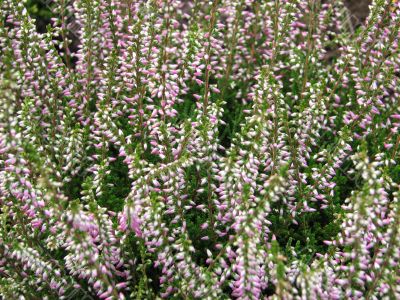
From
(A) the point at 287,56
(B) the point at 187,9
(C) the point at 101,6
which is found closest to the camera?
(C) the point at 101,6

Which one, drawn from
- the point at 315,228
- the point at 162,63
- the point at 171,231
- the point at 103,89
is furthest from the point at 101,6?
the point at 315,228

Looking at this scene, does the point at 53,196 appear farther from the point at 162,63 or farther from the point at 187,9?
the point at 187,9

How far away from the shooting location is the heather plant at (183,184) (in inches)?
133

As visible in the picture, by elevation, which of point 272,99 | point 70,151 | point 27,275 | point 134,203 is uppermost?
point 272,99

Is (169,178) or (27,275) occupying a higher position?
(169,178)

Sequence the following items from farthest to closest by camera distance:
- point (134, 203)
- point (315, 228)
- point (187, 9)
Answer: point (187, 9)
point (315, 228)
point (134, 203)

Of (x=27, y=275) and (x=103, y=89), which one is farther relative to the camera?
(x=103, y=89)

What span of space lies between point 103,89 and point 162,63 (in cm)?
140

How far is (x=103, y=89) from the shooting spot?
5.41 meters

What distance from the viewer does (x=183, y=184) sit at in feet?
14.2

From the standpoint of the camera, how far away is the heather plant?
3.38 meters

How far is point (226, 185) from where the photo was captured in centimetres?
370

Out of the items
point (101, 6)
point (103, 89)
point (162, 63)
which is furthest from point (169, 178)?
point (101, 6)

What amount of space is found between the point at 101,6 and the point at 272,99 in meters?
2.16
